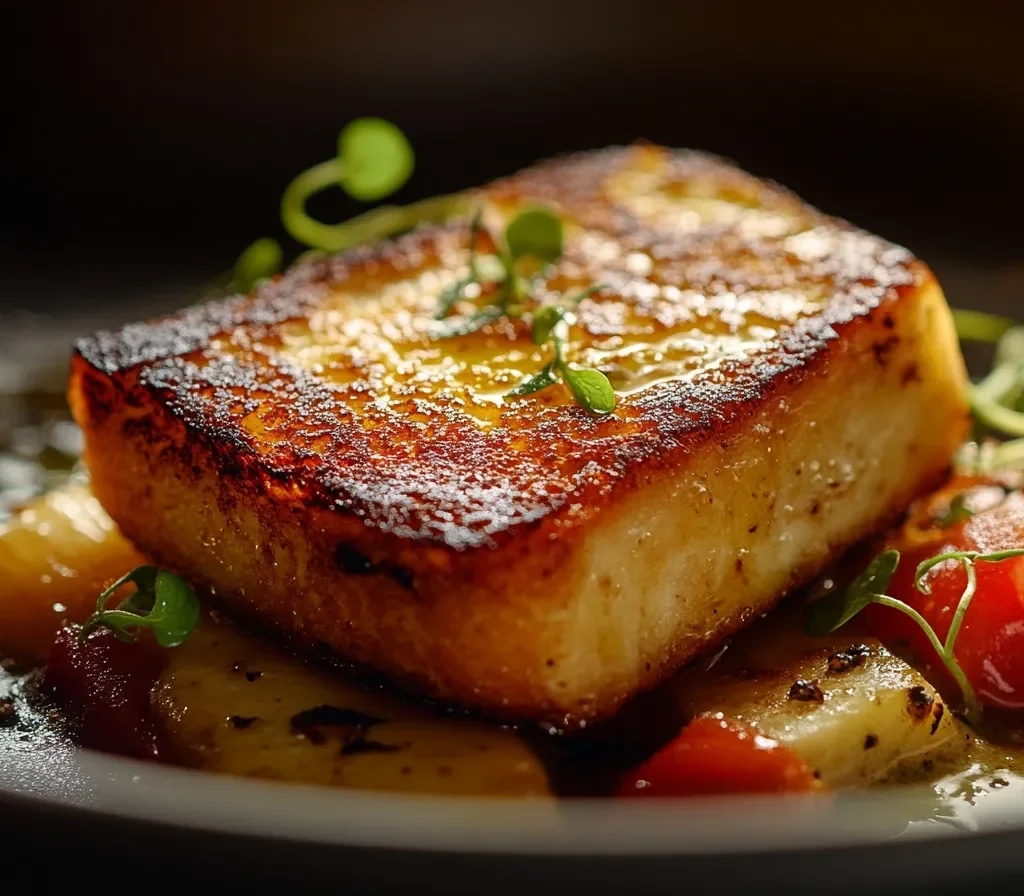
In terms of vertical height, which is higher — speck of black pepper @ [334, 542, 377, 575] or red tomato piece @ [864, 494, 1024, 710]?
speck of black pepper @ [334, 542, 377, 575]

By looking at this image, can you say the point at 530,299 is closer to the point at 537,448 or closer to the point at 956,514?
the point at 537,448

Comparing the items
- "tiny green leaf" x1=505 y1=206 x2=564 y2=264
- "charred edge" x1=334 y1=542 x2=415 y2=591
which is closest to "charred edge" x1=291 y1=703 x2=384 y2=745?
"charred edge" x1=334 y1=542 x2=415 y2=591

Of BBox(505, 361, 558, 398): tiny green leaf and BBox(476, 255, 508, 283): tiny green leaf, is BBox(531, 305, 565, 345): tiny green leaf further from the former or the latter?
BBox(476, 255, 508, 283): tiny green leaf

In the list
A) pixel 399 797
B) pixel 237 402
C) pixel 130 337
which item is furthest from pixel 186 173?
pixel 399 797

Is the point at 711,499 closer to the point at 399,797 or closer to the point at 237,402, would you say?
the point at 399,797

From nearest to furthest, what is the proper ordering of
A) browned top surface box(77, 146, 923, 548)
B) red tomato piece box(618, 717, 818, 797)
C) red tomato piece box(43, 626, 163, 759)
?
red tomato piece box(618, 717, 818, 797), browned top surface box(77, 146, 923, 548), red tomato piece box(43, 626, 163, 759)

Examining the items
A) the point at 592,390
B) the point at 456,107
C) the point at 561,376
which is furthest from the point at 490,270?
the point at 456,107
